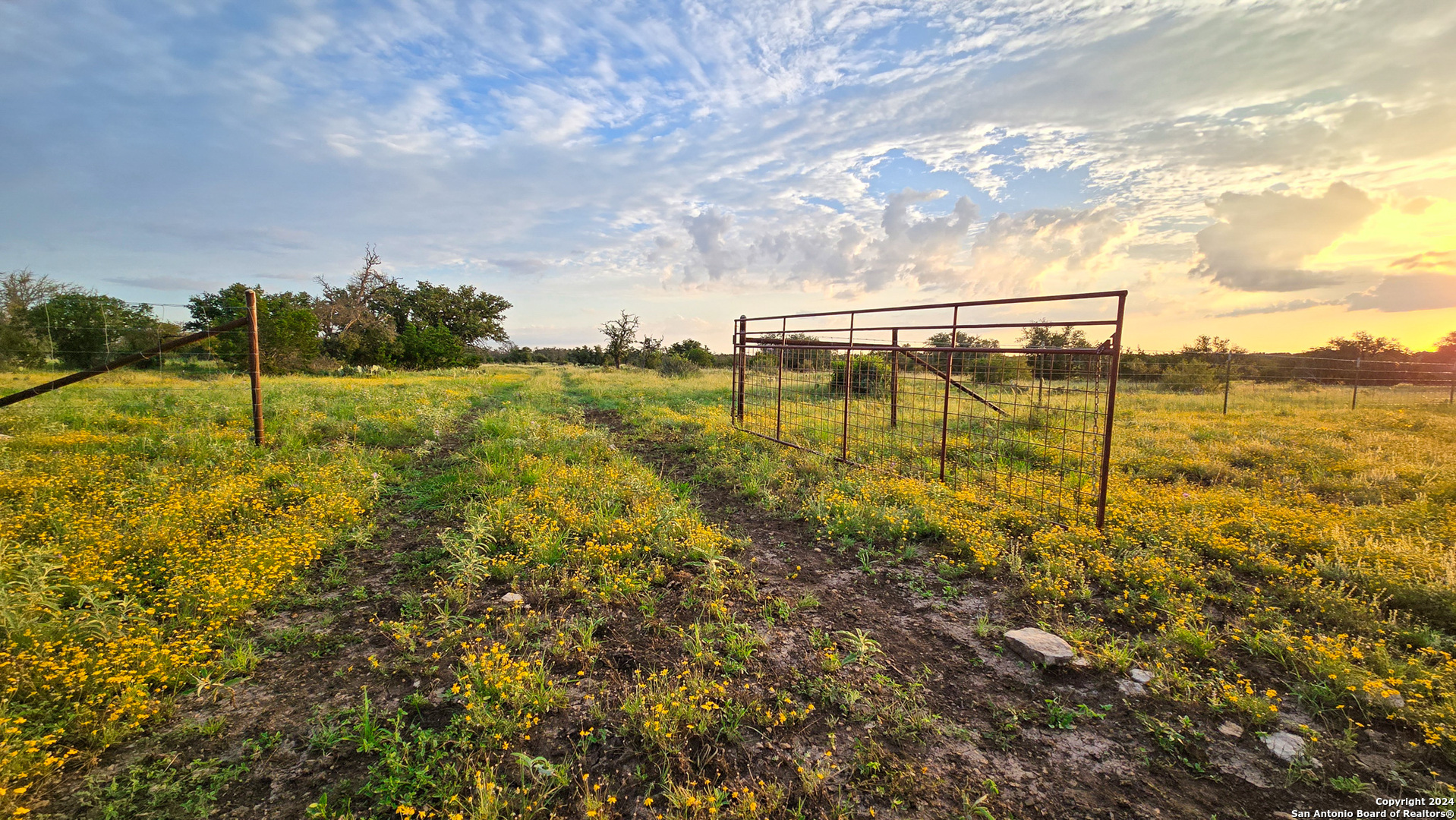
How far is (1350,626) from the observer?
151 inches

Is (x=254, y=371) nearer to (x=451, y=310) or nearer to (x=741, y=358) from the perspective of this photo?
(x=741, y=358)

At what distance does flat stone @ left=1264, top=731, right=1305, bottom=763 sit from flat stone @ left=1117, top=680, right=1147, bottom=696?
557 mm

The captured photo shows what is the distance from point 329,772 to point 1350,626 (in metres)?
6.96

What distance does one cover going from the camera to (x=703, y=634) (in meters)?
3.83

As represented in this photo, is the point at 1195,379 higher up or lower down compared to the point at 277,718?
higher up

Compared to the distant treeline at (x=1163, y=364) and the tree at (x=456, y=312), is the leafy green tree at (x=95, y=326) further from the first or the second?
the tree at (x=456, y=312)

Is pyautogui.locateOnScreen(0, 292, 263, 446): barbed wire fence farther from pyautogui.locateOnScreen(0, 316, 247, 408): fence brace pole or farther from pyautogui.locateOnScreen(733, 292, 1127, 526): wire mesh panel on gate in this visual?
pyautogui.locateOnScreen(733, 292, 1127, 526): wire mesh panel on gate

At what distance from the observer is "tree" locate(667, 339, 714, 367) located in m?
38.4

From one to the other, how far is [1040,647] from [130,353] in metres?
14.3

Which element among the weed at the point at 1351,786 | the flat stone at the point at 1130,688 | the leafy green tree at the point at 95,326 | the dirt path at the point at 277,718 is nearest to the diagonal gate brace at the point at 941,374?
the flat stone at the point at 1130,688

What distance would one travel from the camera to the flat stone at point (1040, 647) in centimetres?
356

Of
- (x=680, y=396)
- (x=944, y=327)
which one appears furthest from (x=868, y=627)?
(x=680, y=396)

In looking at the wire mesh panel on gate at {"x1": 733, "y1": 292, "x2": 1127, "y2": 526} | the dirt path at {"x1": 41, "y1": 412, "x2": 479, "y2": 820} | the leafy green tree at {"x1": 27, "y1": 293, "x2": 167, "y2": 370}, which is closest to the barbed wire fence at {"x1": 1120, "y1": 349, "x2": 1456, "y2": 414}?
the wire mesh panel on gate at {"x1": 733, "y1": 292, "x2": 1127, "y2": 526}

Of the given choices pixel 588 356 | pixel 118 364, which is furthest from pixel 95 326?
pixel 588 356
